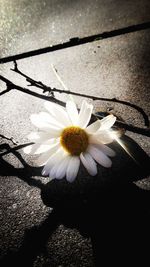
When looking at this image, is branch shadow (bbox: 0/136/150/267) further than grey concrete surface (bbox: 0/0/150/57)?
No

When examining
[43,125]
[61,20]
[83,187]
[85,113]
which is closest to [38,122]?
[43,125]

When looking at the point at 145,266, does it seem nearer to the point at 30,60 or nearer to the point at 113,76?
the point at 113,76

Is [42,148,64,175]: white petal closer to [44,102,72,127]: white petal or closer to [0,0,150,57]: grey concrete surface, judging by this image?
[44,102,72,127]: white petal

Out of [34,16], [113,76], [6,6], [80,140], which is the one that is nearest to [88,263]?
[80,140]

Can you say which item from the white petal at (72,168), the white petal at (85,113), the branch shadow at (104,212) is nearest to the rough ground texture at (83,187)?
the branch shadow at (104,212)

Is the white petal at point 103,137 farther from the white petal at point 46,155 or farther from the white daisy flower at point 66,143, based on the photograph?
the white petal at point 46,155

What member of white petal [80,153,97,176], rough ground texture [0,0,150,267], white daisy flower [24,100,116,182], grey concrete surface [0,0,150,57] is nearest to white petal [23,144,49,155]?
white daisy flower [24,100,116,182]
